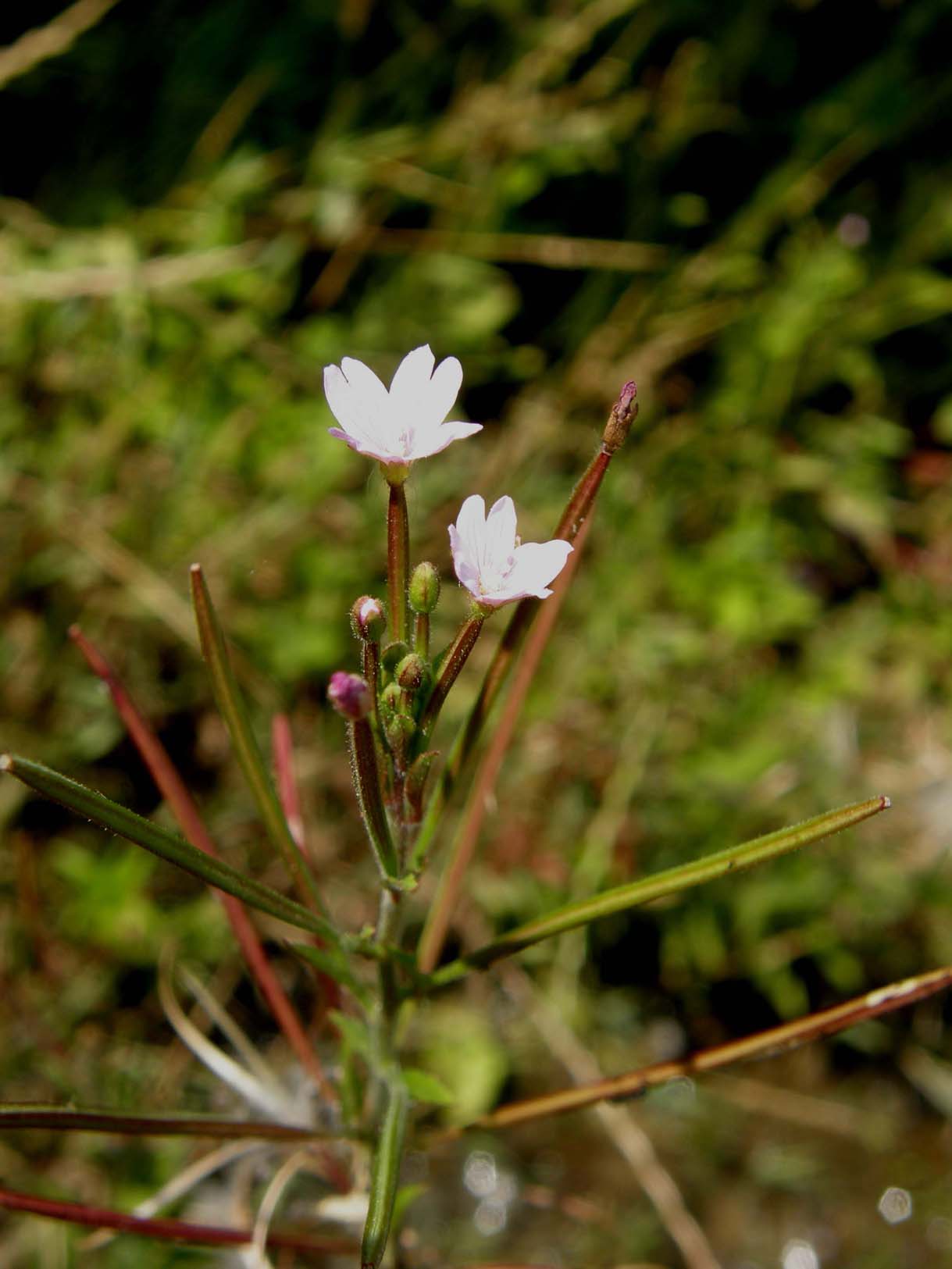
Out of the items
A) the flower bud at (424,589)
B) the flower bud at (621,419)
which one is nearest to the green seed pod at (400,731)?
the flower bud at (424,589)

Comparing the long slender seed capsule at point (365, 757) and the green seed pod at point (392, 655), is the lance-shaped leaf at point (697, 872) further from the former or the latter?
the green seed pod at point (392, 655)

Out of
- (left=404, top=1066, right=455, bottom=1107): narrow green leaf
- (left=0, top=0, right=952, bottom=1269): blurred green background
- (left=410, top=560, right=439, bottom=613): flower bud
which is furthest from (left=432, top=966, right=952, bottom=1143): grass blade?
(left=0, top=0, right=952, bottom=1269): blurred green background

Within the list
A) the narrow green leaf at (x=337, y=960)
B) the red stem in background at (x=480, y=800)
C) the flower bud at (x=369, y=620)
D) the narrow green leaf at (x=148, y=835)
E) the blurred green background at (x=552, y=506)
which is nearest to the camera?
the narrow green leaf at (x=148, y=835)

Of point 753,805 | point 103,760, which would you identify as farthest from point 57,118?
point 753,805

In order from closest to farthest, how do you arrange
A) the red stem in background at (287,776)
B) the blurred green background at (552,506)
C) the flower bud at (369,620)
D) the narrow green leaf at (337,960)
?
the flower bud at (369,620)
the narrow green leaf at (337,960)
the red stem in background at (287,776)
the blurred green background at (552,506)

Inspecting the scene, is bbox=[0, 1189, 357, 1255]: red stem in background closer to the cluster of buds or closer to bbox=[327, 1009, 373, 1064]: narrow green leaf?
bbox=[327, 1009, 373, 1064]: narrow green leaf

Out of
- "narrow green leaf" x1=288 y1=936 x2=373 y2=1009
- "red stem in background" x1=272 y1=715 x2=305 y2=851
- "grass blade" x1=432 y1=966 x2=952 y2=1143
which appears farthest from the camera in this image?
"red stem in background" x1=272 y1=715 x2=305 y2=851
